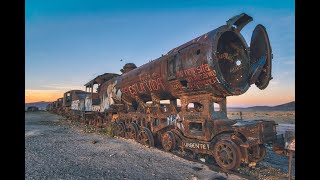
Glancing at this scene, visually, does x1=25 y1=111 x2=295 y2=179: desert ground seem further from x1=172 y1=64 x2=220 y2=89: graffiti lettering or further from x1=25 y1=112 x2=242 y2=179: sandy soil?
x1=172 y1=64 x2=220 y2=89: graffiti lettering

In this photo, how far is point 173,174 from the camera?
5875 millimetres

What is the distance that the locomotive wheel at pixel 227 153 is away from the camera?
5930mm

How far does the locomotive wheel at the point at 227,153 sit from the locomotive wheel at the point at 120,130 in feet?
22.2

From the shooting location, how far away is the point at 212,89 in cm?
686

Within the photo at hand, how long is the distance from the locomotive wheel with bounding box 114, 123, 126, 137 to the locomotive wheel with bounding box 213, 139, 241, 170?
6770mm

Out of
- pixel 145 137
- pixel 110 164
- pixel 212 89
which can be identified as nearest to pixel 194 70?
pixel 212 89

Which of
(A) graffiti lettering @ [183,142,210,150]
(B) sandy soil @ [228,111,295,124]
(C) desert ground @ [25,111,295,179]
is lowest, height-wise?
(B) sandy soil @ [228,111,295,124]

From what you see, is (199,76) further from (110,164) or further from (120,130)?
(120,130)

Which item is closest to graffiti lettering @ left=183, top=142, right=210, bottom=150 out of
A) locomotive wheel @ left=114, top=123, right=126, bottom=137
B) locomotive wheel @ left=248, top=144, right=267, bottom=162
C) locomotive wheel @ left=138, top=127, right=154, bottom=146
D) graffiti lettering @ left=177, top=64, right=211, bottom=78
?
locomotive wheel @ left=248, top=144, right=267, bottom=162

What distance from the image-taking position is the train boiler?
6.24m
